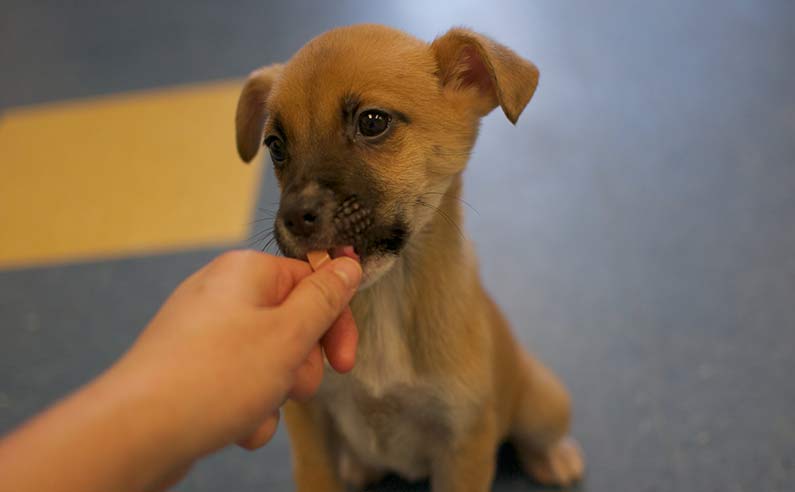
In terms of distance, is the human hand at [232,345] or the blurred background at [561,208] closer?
the human hand at [232,345]

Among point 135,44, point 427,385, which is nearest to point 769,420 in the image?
point 427,385

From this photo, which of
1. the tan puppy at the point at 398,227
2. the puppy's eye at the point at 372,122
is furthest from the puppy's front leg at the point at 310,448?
the puppy's eye at the point at 372,122

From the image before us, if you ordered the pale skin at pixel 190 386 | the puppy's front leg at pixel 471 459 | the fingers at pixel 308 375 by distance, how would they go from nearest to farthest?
the pale skin at pixel 190 386
the fingers at pixel 308 375
the puppy's front leg at pixel 471 459

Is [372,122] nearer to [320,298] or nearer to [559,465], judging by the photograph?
[320,298]

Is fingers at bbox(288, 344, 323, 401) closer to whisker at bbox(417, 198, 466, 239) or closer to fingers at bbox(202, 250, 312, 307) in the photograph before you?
fingers at bbox(202, 250, 312, 307)

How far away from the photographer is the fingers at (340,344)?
108 cm

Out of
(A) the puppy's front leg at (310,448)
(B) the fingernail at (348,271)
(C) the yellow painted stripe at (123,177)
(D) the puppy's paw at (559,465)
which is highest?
(B) the fingernail at (348,271)

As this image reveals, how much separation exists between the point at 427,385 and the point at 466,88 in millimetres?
605

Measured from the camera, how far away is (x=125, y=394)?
0.80m

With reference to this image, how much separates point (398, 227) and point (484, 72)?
367 millimetres

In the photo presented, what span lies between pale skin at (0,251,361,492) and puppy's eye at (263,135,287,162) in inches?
12.6

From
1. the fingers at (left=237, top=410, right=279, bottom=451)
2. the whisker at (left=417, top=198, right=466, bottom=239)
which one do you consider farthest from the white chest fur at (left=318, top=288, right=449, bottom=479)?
the fingers at (left=237, top=410, right=279, bottom=451)

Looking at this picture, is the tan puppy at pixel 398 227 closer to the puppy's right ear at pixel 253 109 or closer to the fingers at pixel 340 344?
the puppy's right ear at pixel 253 109

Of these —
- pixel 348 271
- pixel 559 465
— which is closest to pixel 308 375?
pixel 348 271
